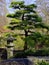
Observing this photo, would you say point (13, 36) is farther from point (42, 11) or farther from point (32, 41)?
point (42, 11)

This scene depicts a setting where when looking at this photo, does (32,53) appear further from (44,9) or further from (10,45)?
(44,9)

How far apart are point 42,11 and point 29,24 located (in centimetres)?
398

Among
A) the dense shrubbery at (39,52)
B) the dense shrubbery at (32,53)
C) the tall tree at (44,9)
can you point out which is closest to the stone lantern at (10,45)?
the dense shrubbery at (32,53)

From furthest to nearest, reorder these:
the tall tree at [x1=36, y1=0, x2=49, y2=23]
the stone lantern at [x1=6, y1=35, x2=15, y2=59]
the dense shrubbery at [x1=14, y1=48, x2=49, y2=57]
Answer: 1. the tall tree at [x1=36, y1=0, x2=49, y2=23]
2. the stone lantern at [x1=6, y1=35, x2=15, y2=59]
3. the dense shrubbery at [x1=14, y1=48, x2=49, y2=57]

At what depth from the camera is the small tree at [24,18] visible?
22.1ft

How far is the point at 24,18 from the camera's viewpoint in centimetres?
704

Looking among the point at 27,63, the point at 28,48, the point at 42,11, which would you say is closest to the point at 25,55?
the point at 28,48

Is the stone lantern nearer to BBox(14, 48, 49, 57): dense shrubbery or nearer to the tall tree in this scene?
BBox(14, 48, 49, 57): dense shrubbery

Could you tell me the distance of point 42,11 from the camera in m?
10.6

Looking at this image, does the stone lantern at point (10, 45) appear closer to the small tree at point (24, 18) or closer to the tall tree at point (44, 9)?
the small tree at point (24, 18)

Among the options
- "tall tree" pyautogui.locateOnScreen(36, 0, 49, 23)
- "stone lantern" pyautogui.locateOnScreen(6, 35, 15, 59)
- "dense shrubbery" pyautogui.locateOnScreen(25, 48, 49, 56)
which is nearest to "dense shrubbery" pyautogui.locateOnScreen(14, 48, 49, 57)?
"dense shrubbery" pyautogui.locateOnScreen(25, 48, 49, 56)

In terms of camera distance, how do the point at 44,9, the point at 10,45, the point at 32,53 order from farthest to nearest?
the point at 44,9 < the point at 10,45 < the point at 32,53

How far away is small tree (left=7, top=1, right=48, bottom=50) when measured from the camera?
6727 mm

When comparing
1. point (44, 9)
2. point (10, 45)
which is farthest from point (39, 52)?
point (44, 9)
